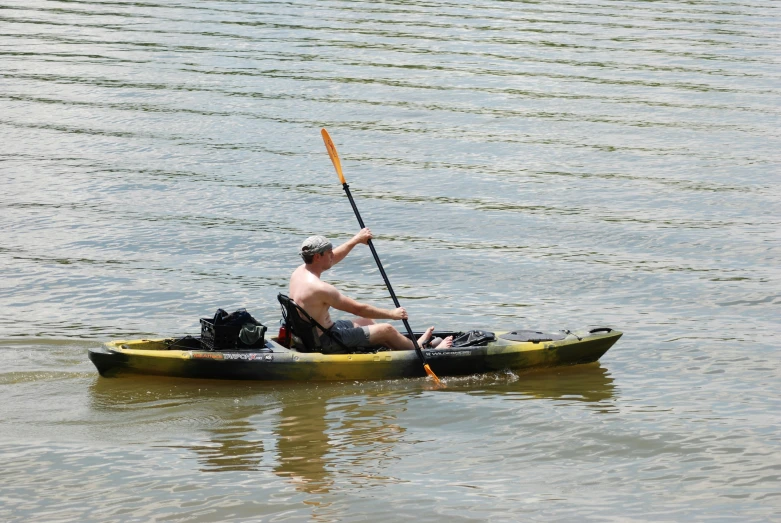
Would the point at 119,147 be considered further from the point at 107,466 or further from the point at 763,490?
the point at 763,490

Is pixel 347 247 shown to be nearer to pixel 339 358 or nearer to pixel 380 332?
pixel 380 332

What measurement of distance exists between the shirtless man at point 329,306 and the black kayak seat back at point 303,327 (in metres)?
0.04

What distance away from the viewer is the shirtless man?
37.5 feet

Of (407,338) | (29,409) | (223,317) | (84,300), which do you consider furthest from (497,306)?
(29,409)

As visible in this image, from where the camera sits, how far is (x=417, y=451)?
9945mm

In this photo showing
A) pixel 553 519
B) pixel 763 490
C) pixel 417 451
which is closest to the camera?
pixel 553 519


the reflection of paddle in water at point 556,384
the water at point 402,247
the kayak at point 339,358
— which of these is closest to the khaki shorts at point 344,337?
the kayak at point 339,358

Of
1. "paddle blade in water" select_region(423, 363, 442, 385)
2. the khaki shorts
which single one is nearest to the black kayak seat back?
the khaki shorts

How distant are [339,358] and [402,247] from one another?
5029 millimetres

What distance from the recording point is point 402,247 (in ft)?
53.5

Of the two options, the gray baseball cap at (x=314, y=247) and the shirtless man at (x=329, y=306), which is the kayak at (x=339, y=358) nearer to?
the shirtless man at (x=329, y=306)

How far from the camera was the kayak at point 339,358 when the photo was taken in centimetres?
1128

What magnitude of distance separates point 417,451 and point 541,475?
3.55ft

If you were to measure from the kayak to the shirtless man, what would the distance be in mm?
196
